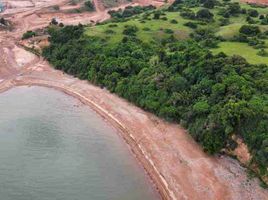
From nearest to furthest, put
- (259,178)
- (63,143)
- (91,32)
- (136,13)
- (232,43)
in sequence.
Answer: (259,178) < (63,143) < (232,43) < (91,32) < (136,13)

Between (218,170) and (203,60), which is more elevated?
(203,60)

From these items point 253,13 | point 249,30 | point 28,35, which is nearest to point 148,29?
point 249,30

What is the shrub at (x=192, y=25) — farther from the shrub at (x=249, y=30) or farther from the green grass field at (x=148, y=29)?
the shrub at (x=249, y=30)

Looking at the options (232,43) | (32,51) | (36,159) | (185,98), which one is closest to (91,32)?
(32,51)

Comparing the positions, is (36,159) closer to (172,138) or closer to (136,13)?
(172,138)

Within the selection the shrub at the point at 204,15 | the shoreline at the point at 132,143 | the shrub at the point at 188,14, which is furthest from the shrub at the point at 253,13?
the shoreline at the point at 132,143

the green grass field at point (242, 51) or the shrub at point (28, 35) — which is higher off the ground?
the green grass field at point (242, 51)

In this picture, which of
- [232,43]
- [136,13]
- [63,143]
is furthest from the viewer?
[136,13]
